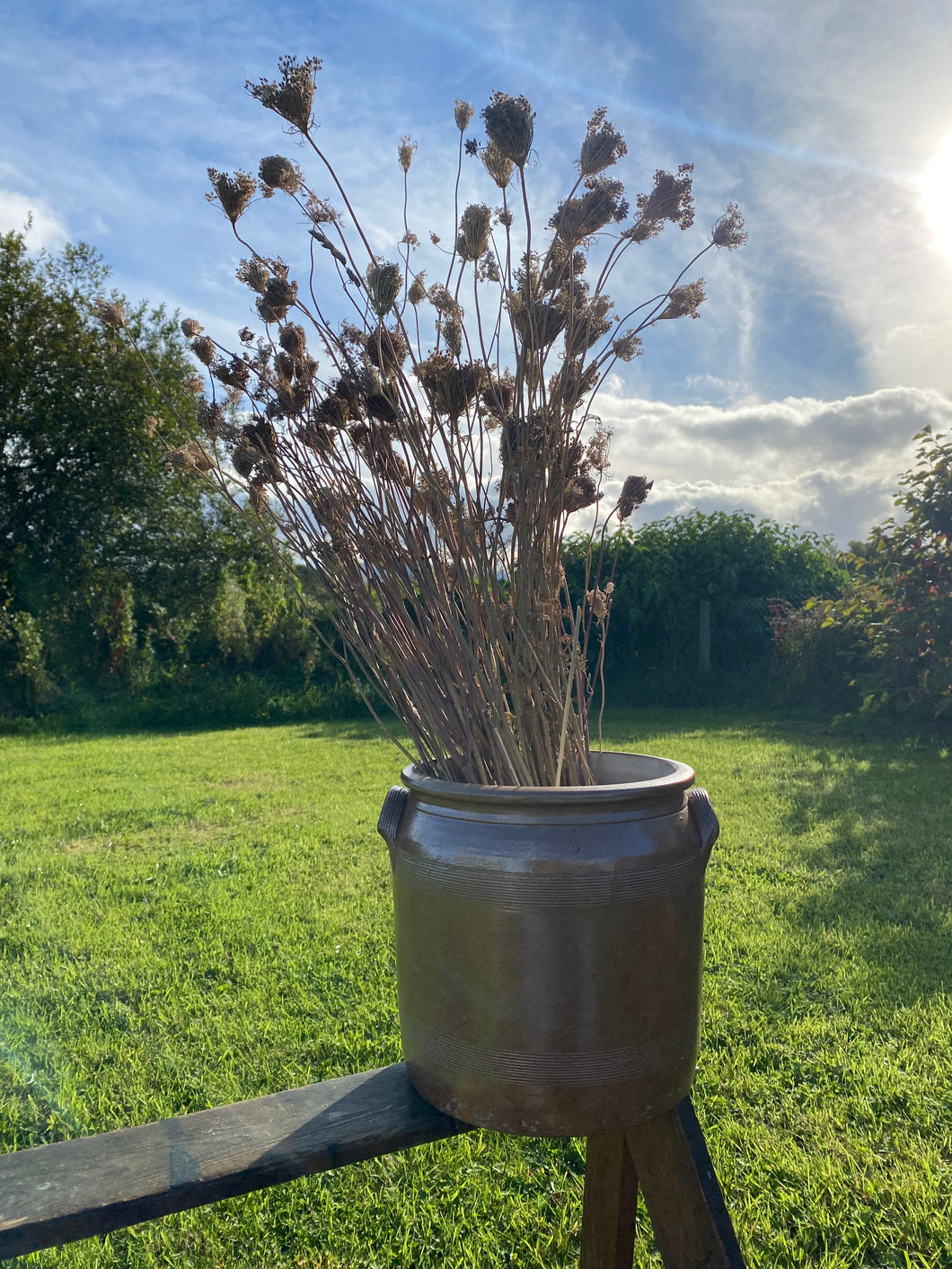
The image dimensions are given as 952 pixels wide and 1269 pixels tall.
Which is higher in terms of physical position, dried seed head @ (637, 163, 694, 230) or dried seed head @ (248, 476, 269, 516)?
dried seed head @ (637, 163, 694, 230)

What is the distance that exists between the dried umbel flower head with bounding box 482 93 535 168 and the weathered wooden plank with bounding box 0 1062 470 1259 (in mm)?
1320

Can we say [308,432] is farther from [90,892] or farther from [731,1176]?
[90,892]

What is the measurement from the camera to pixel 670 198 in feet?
4.10

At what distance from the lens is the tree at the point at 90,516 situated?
38.0 ft

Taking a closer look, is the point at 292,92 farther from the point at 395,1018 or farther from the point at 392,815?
the point at 395,1018

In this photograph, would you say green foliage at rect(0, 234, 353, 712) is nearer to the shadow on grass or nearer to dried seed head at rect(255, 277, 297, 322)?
the shadow on grass

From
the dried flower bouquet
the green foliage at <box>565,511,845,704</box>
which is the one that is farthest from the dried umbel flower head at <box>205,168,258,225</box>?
the green foliage at <box>565,511,845,704</box>

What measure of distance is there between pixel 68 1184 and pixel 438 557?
960 millimetres

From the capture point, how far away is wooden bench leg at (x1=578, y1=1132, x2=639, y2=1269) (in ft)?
4.34

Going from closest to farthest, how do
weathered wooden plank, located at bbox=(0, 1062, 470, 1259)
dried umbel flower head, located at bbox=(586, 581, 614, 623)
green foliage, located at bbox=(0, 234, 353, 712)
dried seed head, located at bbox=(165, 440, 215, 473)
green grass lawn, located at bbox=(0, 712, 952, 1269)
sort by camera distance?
weathered wooden plank, located at bbox=(0, 1062, 470, 1259), dried seed head, located at bbox=(165, 440, 215, 473), dried umbel flower head, located at bbox=(586, 581, 614, 623), green grass lawn, located at bbox=(0, 712, 952, 1269), green foliage, located at bbox=(0, 234, 353, 712)

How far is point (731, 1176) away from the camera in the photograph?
1.94 meters

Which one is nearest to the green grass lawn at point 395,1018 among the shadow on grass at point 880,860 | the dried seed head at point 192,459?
the shadow on grass at point 880,860

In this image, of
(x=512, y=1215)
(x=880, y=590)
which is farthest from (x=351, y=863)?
(x=880, y=590)

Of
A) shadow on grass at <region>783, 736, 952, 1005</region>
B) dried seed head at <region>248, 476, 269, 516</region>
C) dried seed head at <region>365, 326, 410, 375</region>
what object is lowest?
shadow on grass at <region>783, 736, 952, 1005</region>
